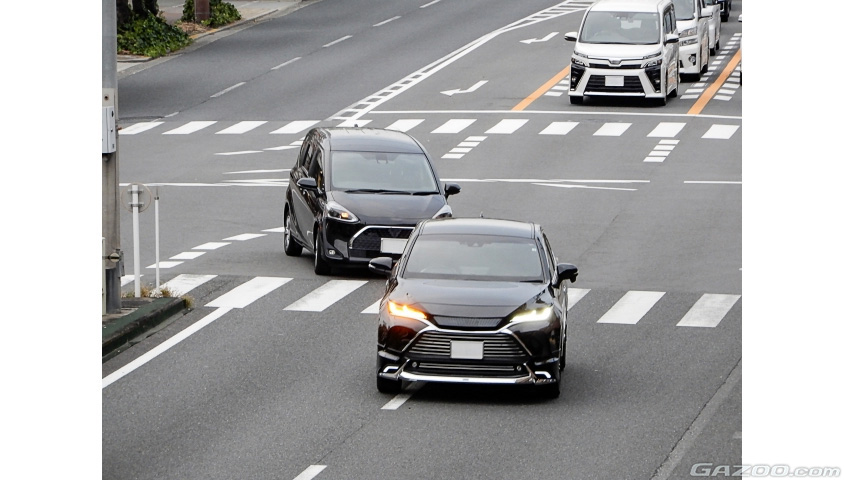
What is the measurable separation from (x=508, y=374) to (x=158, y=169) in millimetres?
17060

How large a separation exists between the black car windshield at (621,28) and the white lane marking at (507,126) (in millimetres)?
2948

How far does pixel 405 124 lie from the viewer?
116ft

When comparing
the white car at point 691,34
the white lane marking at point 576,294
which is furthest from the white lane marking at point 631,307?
the white car at point 691,34

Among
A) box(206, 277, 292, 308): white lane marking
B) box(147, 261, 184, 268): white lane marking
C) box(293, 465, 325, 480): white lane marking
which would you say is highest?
box(293, 465, 325, 480): white lane marking

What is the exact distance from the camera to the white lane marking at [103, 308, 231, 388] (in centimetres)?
1562

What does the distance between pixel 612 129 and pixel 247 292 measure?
16.4 m

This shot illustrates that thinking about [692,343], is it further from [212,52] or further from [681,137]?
[212,52]

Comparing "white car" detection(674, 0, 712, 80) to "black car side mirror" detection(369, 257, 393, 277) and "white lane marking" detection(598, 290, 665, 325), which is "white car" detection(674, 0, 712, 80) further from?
"black car side mirror" detection(369, 257, 393, 277)

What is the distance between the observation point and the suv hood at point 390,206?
20.8 metres

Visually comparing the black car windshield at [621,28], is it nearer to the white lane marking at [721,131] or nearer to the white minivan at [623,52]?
the white minivan at [623,52]

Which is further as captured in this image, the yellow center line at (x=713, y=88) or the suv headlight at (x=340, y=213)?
the yellow center line at (x=713, y=88)

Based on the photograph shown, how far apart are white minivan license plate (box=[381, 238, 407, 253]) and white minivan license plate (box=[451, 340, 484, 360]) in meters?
6.39

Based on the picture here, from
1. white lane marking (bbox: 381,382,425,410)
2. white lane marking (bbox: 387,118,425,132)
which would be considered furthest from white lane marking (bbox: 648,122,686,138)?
white lane marking (bbox: 381,382,425,410)
